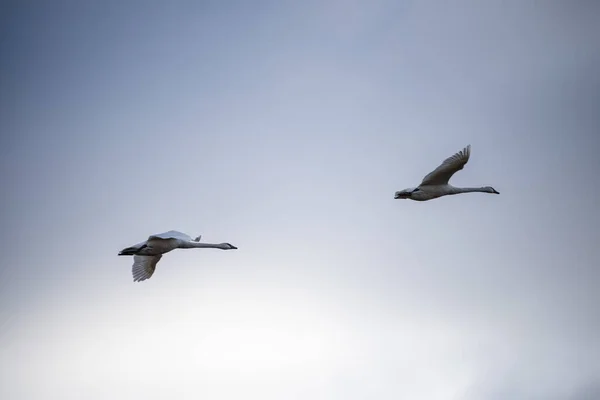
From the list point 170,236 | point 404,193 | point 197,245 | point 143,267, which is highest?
point 404,193

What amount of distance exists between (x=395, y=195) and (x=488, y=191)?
8189 millimetres

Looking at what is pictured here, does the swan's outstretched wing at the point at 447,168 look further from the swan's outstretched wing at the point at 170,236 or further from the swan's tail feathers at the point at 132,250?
the swan's tail feathers at the point at 132,250

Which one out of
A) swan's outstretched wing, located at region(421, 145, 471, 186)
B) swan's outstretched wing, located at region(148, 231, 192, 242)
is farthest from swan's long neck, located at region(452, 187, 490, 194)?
swan's outstretched wing, located at region(148, 231, 192, 242)

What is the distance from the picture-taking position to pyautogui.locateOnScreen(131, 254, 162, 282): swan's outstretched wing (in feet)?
194

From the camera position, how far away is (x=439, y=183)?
186 feet

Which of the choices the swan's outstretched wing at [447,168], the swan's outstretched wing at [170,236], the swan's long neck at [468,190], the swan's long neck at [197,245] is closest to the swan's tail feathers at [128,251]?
the swan's outstretched wing at [170,236]

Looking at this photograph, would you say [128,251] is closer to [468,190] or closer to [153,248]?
[153,248]

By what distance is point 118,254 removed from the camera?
2263 inches

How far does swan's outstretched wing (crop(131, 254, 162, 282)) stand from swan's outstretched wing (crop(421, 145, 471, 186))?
17.8 meters

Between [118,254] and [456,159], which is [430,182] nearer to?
[456,159]

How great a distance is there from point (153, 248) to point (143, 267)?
2.55 m

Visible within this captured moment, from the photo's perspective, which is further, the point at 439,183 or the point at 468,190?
the point at 468,190

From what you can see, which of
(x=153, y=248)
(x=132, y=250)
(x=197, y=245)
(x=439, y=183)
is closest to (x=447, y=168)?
→ (x=439, y=183)

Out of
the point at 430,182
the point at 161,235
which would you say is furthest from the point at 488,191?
the point at 161,235
